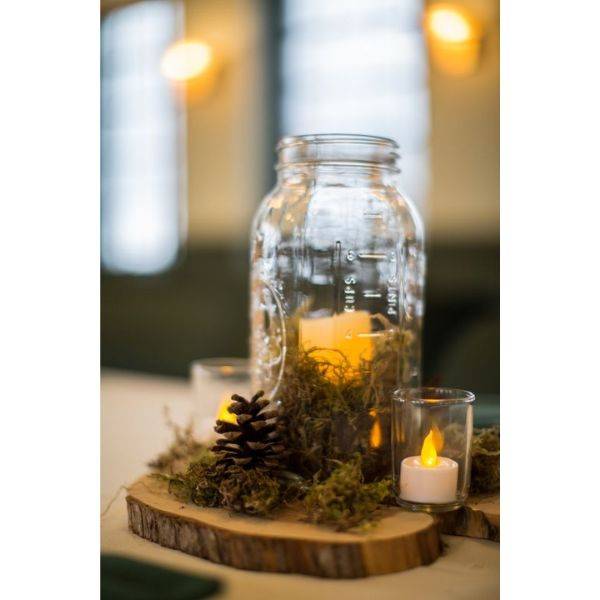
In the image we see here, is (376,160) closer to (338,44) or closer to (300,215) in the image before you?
(300,215)

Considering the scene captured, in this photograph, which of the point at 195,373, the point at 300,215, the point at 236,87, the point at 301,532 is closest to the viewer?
the point at 301,532

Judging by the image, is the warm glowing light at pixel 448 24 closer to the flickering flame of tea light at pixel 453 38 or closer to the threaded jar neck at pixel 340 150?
the flickering flame of tea light at pixel 453 38

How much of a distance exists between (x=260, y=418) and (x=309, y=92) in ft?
2.10

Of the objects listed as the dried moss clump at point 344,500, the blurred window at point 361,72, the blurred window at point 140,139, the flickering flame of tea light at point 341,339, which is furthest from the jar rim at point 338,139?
the blurred window at point 140,139

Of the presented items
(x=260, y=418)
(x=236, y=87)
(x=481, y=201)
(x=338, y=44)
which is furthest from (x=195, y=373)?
(x=236, y=87)

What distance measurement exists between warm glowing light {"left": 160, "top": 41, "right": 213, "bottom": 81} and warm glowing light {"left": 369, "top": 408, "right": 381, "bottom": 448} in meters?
0.72

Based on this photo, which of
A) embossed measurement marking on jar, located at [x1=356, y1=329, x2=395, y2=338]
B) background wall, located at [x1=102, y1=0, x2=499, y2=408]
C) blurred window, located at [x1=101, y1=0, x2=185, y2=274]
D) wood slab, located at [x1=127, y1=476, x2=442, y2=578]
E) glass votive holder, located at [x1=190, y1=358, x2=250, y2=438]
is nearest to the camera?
wood slab, located at [x1=127, y1=476, x2=442, y2=578]

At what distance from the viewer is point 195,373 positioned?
0.76m

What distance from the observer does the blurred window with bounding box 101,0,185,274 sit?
1016mm

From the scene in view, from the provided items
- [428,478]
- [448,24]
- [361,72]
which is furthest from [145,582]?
[361,72]

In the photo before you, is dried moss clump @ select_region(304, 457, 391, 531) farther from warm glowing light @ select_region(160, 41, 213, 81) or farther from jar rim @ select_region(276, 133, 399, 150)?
warm glowing light @ select_region(160, 41, 213, 81)

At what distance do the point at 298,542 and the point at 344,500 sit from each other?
40mm

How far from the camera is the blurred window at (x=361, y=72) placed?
961 mm

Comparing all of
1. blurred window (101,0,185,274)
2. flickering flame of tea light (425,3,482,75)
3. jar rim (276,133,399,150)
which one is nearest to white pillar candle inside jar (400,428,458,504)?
jar rim (276,133,399,150)
